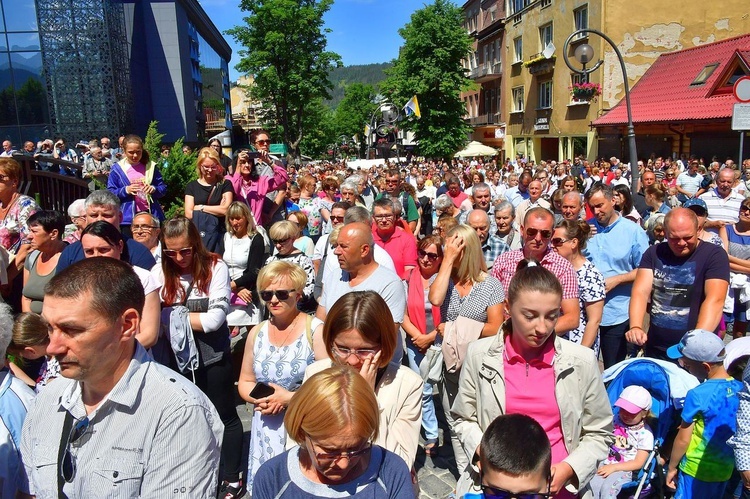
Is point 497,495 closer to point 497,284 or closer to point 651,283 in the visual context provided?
point 497,284

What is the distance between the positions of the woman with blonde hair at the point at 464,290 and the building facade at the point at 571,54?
26.8 m

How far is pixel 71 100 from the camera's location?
67.2 ft

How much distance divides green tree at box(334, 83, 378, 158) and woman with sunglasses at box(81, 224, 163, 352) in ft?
303

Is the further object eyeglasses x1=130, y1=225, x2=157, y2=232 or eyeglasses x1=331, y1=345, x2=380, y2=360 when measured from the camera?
eyeglasses x1=130, y1=225, x2=157, y2=232

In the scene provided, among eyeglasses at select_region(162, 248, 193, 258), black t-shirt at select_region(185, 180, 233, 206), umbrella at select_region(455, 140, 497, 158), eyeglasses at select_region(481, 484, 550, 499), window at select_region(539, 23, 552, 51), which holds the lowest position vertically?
eyeglasses at select_region(481, 484, 550, 499)

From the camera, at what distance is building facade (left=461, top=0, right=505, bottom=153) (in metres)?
43.5

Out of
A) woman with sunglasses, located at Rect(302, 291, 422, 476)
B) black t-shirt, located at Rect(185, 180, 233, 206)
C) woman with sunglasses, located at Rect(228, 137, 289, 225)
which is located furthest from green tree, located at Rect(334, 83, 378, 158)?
woman with sunglasses, located at Rect(302, 291, 422, 476)

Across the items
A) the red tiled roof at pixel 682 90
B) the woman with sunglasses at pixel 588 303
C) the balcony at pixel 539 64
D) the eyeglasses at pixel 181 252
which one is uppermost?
the balcony at pixel 539 64

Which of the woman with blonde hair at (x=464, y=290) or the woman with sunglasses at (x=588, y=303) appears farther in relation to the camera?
the woman with sunglasses at (x=588, y=303)

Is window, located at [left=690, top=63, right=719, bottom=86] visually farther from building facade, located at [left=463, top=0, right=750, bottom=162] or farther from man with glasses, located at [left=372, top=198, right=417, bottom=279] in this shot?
man with glasses, located at [left=372, top=198, right=417, bottom=279]

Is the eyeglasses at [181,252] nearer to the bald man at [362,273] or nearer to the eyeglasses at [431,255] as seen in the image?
the bald man at [362,273]

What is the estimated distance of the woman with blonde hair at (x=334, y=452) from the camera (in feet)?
6.48

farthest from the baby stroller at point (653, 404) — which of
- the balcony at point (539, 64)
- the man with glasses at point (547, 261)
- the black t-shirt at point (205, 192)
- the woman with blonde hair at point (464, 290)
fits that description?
the balcony at point (539, 64)

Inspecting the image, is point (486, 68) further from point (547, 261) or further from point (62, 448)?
point (62, 448)
